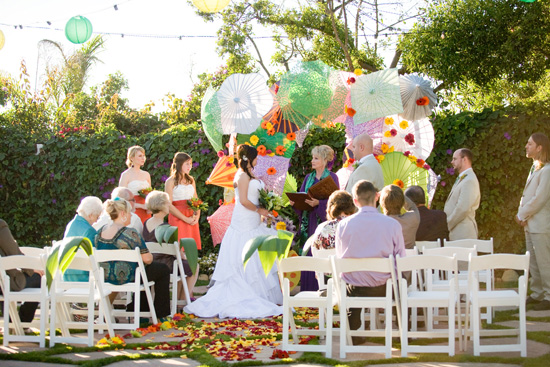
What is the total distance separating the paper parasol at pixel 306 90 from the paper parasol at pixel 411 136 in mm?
767

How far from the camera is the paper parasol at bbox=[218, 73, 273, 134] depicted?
745cm

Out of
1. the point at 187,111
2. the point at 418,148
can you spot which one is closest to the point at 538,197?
the point at 418,148

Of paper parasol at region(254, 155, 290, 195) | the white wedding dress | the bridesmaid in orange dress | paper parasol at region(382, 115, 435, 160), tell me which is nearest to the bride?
the white wedding dress

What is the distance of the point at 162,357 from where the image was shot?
4.57 metres

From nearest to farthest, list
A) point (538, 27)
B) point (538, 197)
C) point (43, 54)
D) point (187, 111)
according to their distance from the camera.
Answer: point (538, 197) → point (538, 27) → point (187, 111) → point (43, 54)

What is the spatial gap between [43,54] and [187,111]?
10.5 m

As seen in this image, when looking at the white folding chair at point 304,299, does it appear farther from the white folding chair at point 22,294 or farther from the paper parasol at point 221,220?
the paper parasol at point 221,220

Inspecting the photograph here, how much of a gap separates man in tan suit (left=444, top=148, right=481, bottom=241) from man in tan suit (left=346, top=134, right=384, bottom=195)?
2.89 feet

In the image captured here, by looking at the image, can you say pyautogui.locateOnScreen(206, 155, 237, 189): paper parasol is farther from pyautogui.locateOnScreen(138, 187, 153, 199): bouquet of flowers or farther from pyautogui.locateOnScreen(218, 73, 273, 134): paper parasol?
pyautogui.locateOnScreen(138, 187, 153, 199): bouquet of flowers

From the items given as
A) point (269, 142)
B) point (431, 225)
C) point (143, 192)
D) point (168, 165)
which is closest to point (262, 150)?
point (269, 142)

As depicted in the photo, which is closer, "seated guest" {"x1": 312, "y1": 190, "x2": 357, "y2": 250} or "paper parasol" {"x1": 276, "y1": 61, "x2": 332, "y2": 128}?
"seated guest" {"x1": 312, "y1": 190, "x2": 357, "y2": 250}

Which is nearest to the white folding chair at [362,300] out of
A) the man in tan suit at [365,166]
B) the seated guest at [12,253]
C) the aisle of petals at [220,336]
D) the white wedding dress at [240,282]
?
the aisle of petals at [220,336]

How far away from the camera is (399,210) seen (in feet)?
18.0

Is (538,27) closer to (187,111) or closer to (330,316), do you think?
(187,111)
